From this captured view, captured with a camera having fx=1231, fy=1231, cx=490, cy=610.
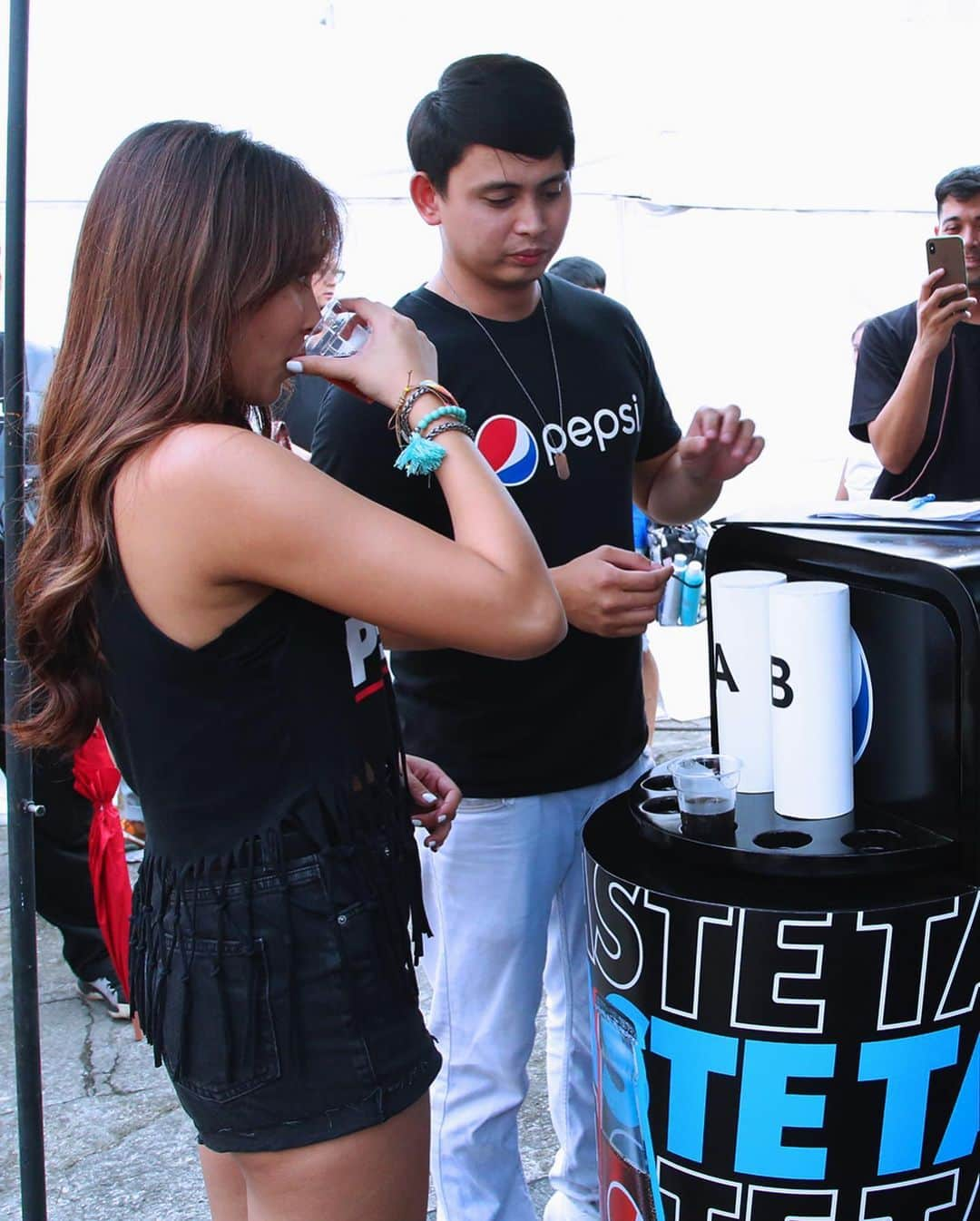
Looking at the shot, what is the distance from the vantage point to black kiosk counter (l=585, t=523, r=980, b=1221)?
1252 millimetres

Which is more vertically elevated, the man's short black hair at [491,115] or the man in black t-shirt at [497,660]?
the man's short black hair at [491,115]

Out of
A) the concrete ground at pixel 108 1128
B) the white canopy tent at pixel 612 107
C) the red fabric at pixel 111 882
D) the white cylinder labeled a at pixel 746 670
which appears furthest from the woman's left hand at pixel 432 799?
the white canopy tent at pixel 612 107

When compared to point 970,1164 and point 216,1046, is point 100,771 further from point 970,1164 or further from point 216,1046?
point 970,1164

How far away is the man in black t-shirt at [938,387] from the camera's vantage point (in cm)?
273

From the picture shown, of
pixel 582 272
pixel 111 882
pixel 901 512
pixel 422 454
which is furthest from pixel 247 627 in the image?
pixel 582 272

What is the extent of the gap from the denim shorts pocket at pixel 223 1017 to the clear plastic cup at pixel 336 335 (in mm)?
621

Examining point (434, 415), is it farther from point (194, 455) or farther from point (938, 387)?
point (938, 387)

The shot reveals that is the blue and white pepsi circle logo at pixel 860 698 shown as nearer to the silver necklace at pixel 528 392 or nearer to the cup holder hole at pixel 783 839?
the cup holder hole at pixel 783 839

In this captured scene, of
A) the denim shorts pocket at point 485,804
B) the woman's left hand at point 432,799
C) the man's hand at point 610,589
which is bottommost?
the denim shorts pocket at point 485,804

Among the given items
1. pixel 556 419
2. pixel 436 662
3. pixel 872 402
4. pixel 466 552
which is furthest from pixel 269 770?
pixel 872 402

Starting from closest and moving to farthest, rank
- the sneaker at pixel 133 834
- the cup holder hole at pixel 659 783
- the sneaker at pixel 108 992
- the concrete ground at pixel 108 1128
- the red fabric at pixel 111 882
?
the cup holder hole at pixel 659 783, the concrete ground at pixel 108 1128, the red fabric at pixel 111 882, the sneaker at pixel 108 992, the sneaker at pixel 133 834

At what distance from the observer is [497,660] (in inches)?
71.9

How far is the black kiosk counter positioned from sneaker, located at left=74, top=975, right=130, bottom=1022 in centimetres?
211

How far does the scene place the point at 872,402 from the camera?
3004mm
